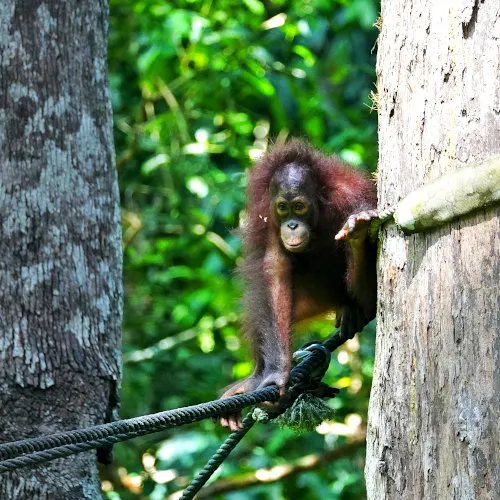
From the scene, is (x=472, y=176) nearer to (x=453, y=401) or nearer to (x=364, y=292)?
(x=453, y=401)

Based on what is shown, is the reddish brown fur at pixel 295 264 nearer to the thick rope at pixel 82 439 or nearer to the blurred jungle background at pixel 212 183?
the thick rope at pixel 82 439

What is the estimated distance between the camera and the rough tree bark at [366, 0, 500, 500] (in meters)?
1.60

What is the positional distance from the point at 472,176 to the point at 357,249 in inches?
35.9

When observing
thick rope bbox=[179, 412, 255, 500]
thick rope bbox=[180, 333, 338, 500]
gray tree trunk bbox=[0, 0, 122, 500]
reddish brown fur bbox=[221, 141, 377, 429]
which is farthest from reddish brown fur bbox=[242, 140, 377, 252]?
thick rope bbox=[179, 412, 255, 500]

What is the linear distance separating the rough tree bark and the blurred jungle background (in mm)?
2562

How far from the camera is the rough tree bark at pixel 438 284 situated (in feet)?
5.26

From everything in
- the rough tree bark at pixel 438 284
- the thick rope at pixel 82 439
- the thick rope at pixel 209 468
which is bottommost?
the thick rope at pixel 209 468

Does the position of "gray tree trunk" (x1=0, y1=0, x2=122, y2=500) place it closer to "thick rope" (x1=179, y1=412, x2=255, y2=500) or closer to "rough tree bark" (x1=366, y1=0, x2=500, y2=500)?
"thick rope" (x1=179, y1=412, x2=255, y2=500)

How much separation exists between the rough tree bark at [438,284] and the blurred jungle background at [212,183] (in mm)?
2562

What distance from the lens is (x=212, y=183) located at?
17.2 ft

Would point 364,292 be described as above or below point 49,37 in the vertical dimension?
below

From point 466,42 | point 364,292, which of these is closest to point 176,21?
point 364,292

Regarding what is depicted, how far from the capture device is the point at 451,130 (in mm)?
1747

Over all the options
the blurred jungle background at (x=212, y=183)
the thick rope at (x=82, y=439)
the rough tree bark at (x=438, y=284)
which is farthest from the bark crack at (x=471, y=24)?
the blurred jungle background at (x=212, y=183)
